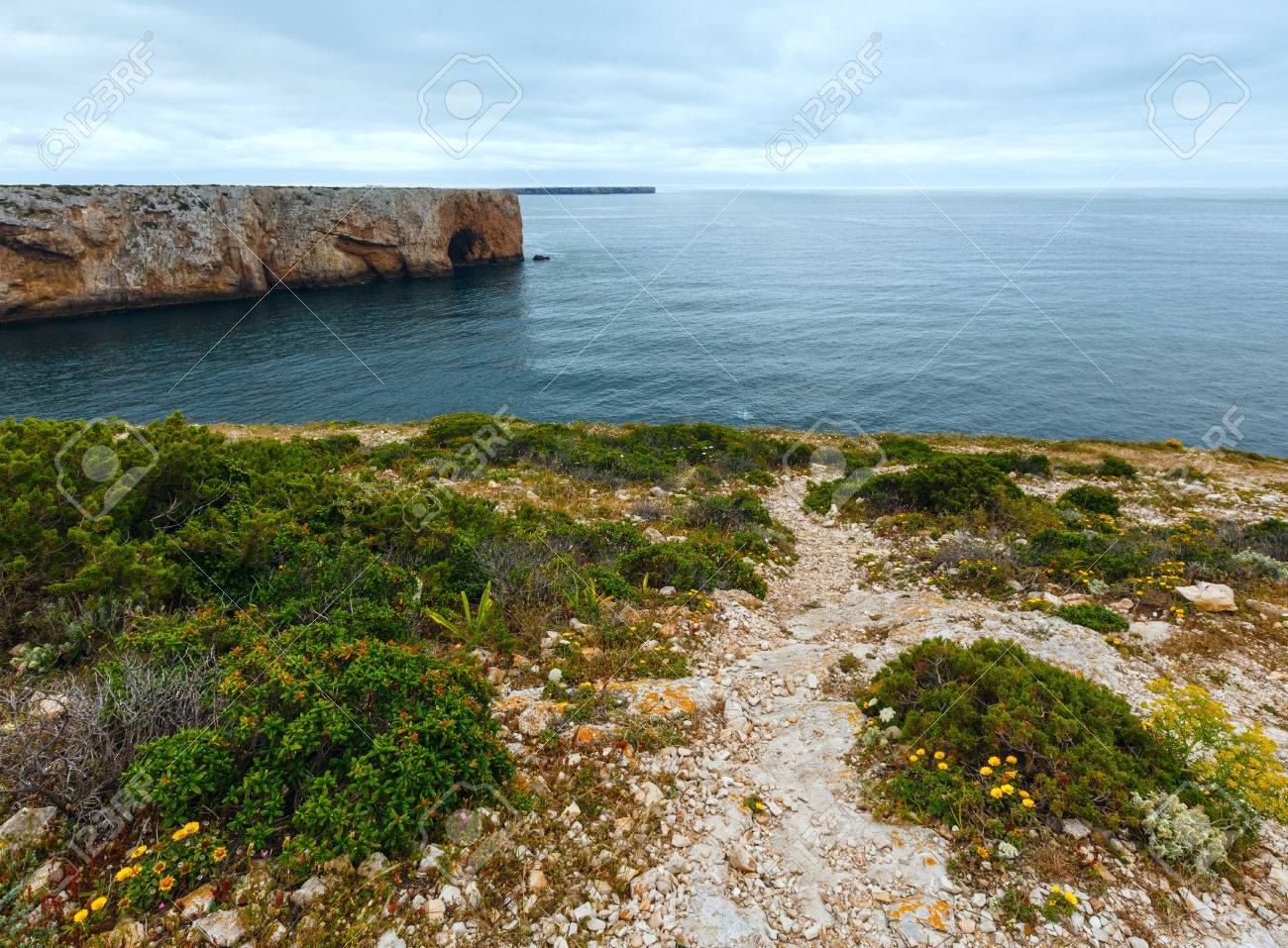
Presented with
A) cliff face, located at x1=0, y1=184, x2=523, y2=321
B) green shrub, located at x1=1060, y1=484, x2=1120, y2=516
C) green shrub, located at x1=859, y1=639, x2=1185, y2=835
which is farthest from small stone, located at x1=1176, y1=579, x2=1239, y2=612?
cliff face, located at x1=0, y1=184, x2=523, y2=321

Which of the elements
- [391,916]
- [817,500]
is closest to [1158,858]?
[391,916]

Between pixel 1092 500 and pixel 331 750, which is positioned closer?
pixel 331 750

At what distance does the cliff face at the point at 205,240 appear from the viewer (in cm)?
4862

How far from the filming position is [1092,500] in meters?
15.1

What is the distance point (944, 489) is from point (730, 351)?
2989 centimetres

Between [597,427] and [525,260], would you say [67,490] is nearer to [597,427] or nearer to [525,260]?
[597,427]

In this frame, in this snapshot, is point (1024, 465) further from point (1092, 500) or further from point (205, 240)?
point (205, 240)

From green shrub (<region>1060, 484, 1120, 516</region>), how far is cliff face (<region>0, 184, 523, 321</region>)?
70.7 meters

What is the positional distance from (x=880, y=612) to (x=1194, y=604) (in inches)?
178

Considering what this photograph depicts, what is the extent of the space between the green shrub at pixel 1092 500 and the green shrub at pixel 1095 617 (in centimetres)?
762

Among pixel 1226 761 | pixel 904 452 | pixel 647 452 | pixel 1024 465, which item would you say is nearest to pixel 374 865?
pixel 1226 761

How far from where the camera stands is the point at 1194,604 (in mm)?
8766

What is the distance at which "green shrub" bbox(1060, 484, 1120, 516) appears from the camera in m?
14.7
